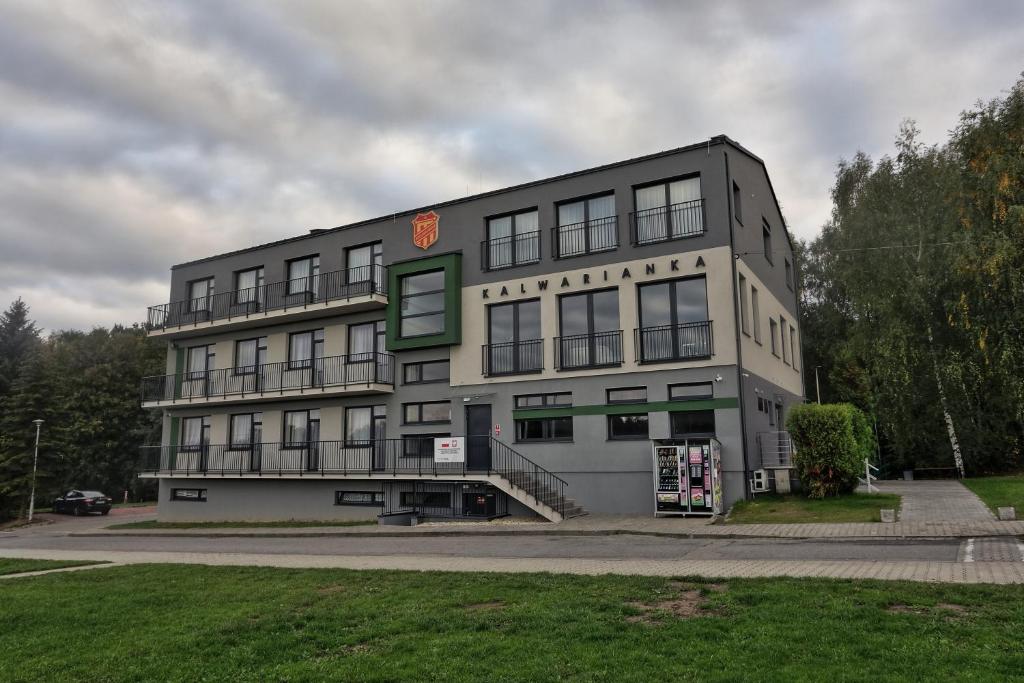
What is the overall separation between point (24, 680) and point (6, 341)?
52.4 meters

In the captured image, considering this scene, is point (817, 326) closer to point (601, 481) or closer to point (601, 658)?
point (601, 481)

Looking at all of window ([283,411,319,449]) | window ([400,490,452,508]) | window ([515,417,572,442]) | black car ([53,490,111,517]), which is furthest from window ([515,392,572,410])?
black car ([53,490,111,517])

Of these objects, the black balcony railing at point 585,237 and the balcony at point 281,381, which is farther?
the balcony at point 281,381

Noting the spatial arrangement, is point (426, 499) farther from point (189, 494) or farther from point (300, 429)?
point (189, 494)

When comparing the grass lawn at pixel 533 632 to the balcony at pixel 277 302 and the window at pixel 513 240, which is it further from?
the balcony at pixel 277 302

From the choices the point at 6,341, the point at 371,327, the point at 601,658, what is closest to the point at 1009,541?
the point at 601,658

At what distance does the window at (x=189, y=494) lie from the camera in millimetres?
29500

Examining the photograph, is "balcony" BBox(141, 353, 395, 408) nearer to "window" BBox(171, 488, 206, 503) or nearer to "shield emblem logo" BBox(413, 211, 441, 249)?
"window" BBox(171, 488, 206, 503)

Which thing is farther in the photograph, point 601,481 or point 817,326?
point 817,326

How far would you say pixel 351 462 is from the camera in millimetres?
25453

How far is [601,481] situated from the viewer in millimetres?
20922

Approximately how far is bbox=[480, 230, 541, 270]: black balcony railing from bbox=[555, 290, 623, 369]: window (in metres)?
1.92

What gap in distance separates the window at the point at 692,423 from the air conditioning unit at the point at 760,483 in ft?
6.33

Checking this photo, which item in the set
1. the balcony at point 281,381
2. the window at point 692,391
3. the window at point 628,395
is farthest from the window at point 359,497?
the window at point 692,391
